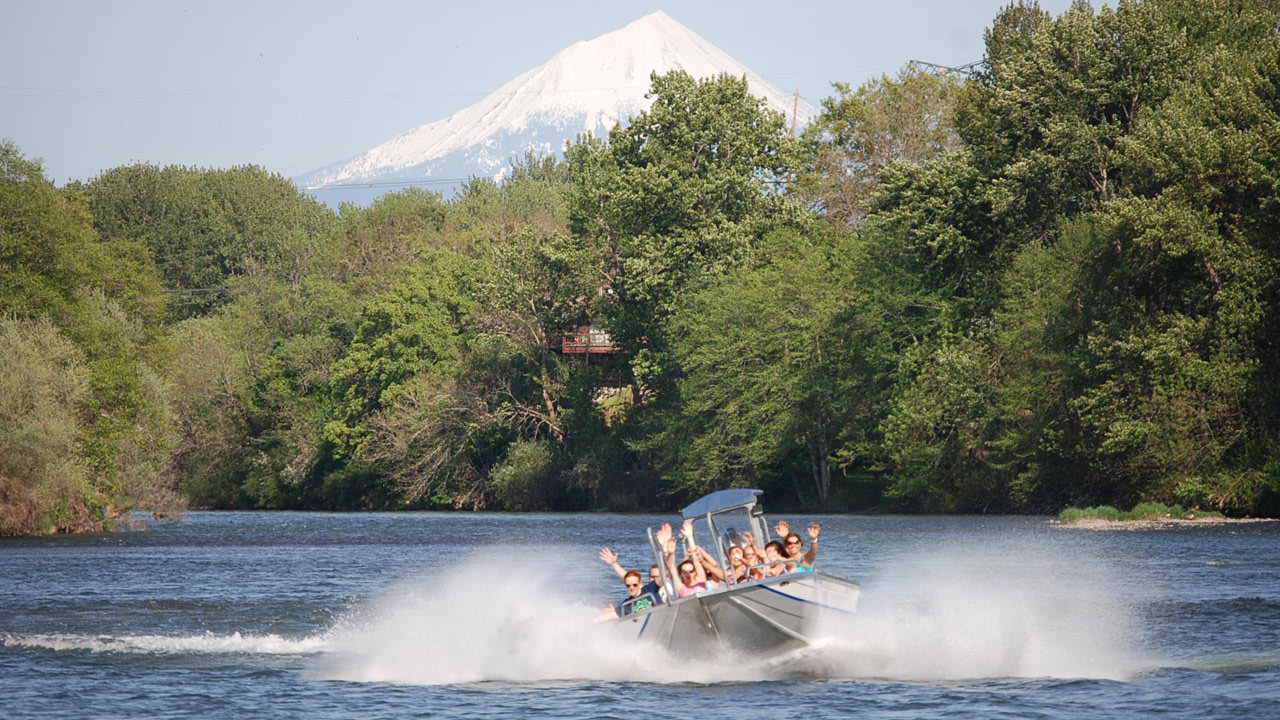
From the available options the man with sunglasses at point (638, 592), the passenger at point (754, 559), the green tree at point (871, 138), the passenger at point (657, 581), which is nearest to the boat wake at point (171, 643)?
the man with sunglasses at point (638, 592)

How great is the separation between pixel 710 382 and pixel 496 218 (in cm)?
3825

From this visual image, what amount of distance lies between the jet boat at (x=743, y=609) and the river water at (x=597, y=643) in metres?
0.49

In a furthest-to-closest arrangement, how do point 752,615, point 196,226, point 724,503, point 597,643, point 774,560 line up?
point 196,226 → point 597,643 → point 724,503 → point 752,615 → point 774,560

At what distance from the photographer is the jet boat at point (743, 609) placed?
23609mm

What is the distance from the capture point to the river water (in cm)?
2355

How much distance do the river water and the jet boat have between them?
1.61 feet

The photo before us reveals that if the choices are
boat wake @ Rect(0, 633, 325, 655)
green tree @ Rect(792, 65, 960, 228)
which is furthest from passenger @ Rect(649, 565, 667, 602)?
green tree @ Rect(792, 65, 960, 228)

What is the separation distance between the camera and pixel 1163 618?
104ft

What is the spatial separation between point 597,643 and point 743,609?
3.34 metres

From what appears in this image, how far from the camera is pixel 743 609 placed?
23.8m

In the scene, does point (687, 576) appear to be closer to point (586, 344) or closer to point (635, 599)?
point (635, 599)

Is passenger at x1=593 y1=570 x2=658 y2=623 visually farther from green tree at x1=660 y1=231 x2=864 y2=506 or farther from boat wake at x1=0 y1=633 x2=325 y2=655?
green tree at x1=660 y1=231 x2=864 y2=506

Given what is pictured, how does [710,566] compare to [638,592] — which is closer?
[710,566]

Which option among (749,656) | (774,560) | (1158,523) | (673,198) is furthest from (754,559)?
(673,198)
